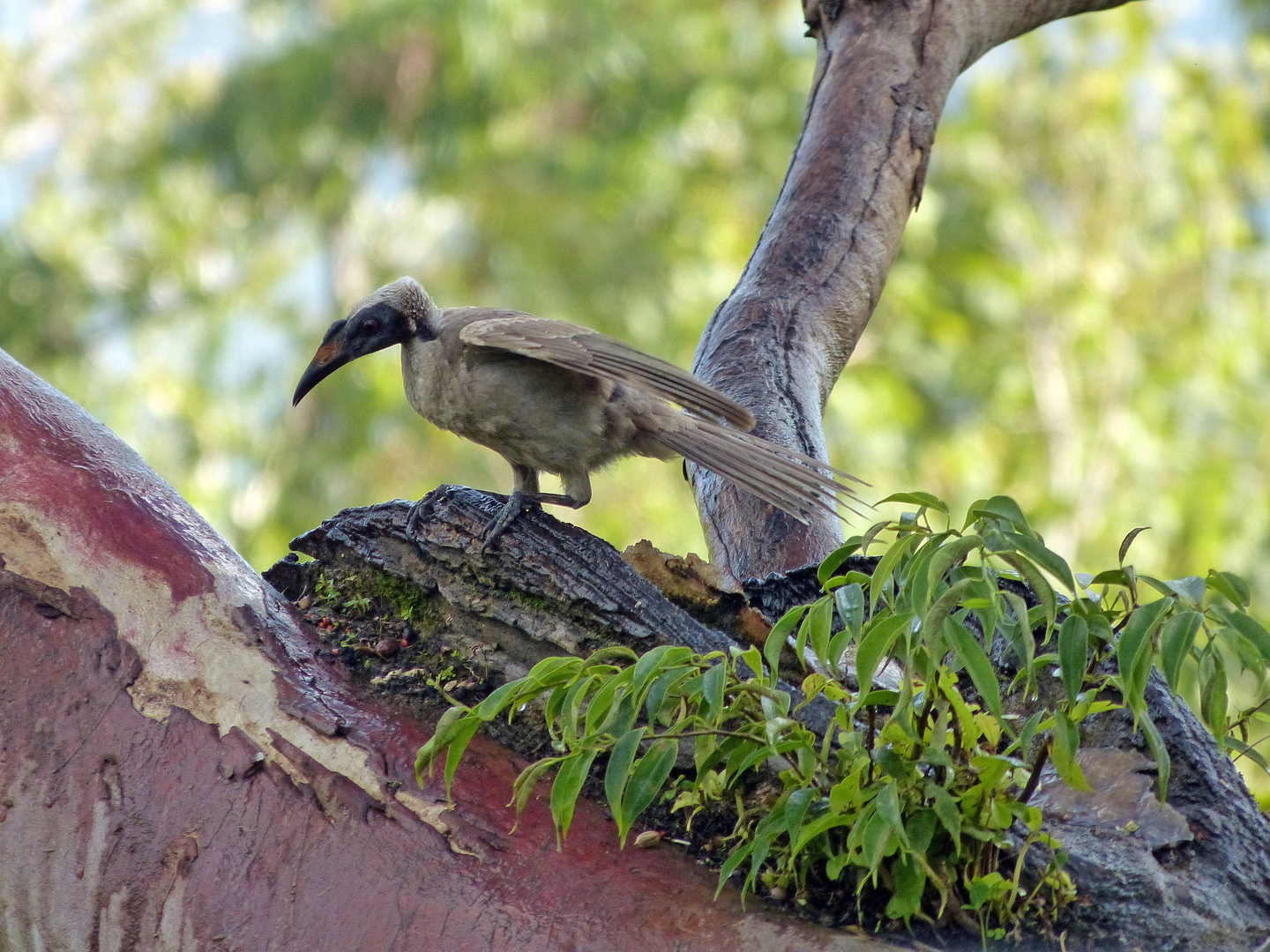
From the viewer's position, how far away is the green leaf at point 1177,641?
1.43 metres

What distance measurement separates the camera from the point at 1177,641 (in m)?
1.43

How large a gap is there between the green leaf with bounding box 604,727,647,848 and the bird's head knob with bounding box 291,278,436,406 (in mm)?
1952

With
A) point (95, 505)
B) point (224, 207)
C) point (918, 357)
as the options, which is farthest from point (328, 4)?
point (95, 505)

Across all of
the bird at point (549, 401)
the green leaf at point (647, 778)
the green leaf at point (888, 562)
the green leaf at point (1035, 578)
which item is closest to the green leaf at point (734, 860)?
the green leaf at point (647, 778)

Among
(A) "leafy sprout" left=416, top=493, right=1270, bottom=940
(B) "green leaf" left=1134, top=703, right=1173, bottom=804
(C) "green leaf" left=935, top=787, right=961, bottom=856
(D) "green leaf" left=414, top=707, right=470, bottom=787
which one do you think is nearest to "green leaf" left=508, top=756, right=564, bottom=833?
(A) "leafy sprout" left=416, top=493, right=1270, bottom=940

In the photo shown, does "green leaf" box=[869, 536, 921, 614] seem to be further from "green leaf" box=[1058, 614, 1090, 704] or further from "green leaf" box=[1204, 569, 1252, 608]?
"green leaf" box=[1204, 569, 1252, 608]

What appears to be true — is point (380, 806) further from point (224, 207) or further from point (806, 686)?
point (224, 207)

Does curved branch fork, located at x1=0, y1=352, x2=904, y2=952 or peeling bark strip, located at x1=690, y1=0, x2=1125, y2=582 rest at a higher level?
peeling bark strip, located at x1=690, y1=0, x2=1125, y2=582

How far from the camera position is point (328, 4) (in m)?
14.4

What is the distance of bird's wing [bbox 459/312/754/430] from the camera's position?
290 centimetres

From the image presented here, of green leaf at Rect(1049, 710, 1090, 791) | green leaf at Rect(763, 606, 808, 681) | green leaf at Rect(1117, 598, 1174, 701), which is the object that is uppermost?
green leaf at Rect(1117, 598, 1174, 701)

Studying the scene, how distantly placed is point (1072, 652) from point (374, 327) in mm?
2330

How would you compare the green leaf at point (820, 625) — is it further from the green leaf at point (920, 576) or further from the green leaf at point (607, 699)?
the green leaf at point (607, 699)

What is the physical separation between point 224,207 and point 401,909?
43.4 feet
